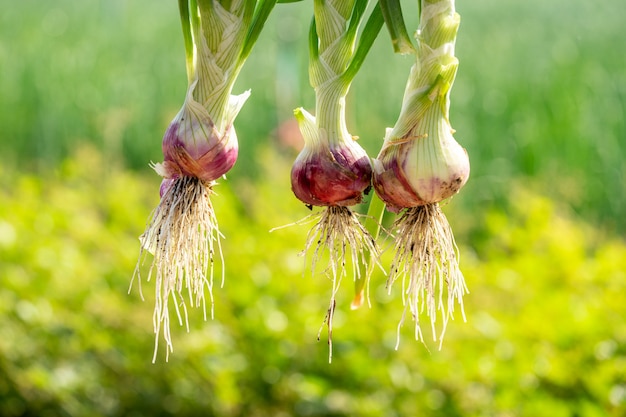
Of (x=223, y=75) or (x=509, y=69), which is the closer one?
(x=223, y=75)

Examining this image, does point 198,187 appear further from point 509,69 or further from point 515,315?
point 509,69

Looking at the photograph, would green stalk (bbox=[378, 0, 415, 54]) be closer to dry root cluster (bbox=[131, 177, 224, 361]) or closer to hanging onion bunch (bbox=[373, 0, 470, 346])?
hanging onion bunch (bbox=[373, 0, 470, 346])

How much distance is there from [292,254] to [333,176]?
154 cm

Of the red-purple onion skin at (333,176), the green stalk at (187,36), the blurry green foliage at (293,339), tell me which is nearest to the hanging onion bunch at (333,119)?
the red-purple onion skin at (333,176)

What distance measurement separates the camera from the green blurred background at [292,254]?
1.88 metres

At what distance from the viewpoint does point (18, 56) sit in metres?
4.35

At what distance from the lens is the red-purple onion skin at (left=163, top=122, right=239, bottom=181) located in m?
0.77

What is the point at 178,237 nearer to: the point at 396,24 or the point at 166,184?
the point at 166,184

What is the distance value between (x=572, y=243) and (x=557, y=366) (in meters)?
0.55

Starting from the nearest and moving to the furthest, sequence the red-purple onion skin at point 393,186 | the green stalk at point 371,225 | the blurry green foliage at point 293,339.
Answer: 1. the red-purple onion skin at point 393,186
2. the green stalk at point 371,225
3. the blurry green foliage at point 293,339

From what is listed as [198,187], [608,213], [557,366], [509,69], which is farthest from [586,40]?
[198,187]

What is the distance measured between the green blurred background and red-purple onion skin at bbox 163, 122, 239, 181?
1117 millimetres

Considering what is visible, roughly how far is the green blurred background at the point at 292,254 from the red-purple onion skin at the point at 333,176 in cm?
108

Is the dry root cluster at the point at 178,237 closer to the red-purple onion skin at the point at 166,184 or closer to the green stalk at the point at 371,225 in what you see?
the red-purple onion skin at the point at 166,184
